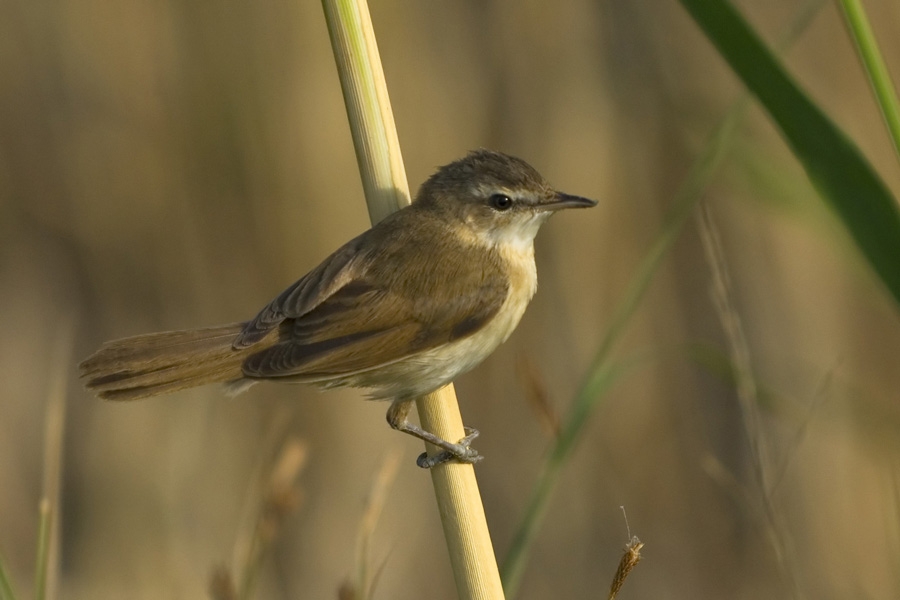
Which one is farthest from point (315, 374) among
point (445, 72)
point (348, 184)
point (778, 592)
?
point (778, 592)

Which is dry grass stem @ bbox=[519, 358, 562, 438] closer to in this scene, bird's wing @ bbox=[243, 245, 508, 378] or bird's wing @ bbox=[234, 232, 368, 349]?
bird's wing @ bbox=[243, 245, 508, 378]

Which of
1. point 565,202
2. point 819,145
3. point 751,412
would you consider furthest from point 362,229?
point 819,145

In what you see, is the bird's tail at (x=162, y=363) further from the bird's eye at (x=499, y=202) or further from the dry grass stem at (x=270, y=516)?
the bird's eye at (x=499, y=202)

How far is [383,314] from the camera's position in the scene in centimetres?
258

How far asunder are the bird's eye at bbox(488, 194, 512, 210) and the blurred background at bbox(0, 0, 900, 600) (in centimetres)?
137

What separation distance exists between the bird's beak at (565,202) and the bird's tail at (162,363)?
0.89 metres

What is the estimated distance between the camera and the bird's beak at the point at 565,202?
2.71m

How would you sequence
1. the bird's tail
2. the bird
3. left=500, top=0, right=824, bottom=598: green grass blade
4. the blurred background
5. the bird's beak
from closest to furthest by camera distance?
left=500, top=0, right=824, bottom=598: green grass blade
the bird's tail
the bird
the bird's beak
the blurred background

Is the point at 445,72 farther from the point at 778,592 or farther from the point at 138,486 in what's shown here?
the point at 778,592

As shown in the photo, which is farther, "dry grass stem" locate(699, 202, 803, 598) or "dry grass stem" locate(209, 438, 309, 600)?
"dry grass stem" locate(699, 202, 803, 598)

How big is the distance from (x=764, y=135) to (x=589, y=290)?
1067 millimetres

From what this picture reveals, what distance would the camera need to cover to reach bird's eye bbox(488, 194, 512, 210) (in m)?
2.81

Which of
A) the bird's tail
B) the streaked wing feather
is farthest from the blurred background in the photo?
the bird's tail

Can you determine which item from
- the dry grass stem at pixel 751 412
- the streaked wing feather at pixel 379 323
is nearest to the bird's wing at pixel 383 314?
the streaked wing feather at pixel 379 323
